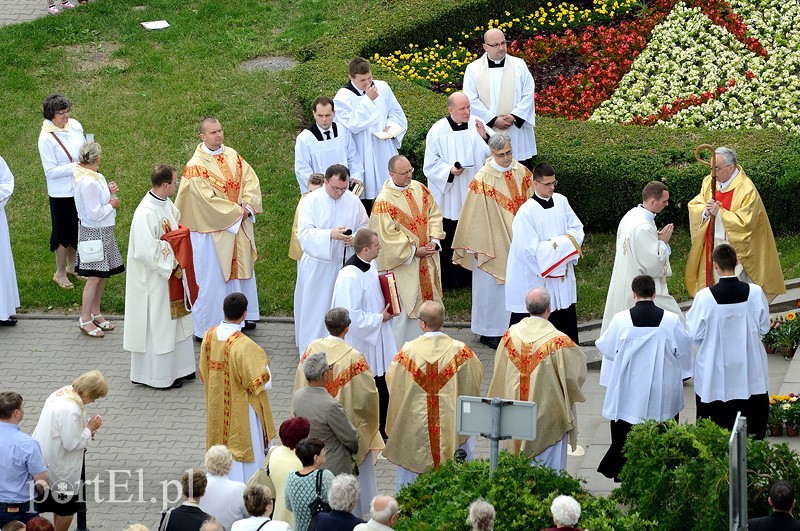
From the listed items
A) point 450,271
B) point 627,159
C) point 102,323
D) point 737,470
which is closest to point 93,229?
point 102,323

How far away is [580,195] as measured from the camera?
15781 mm

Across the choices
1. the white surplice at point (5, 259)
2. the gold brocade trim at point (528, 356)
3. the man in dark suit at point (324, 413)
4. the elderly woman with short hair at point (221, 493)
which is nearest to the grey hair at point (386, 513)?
the elderly woman with short hair at point (221, 493)

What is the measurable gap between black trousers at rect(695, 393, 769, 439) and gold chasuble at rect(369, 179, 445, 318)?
2906 mm

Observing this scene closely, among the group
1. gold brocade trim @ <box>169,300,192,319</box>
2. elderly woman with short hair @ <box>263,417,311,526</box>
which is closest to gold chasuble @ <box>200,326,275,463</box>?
elderly woman with short hair @ <box>263,417,311,526</box>

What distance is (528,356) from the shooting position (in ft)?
35.7

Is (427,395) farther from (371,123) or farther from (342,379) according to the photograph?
(371,123)

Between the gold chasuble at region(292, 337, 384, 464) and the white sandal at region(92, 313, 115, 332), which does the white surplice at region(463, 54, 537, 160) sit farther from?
the gold chasuble at region(292, 337, 384, 464)

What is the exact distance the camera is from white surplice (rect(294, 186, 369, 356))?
13109 mm

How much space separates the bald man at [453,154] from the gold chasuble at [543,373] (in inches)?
145

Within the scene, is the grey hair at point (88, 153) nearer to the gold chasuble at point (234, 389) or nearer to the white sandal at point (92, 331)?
the white sandal at point (92, 331)

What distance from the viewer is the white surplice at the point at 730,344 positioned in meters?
11.1

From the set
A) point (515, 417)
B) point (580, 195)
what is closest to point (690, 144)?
point (580, 195)

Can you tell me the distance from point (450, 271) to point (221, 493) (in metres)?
6.05

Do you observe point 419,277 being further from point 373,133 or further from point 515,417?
point 515,417
